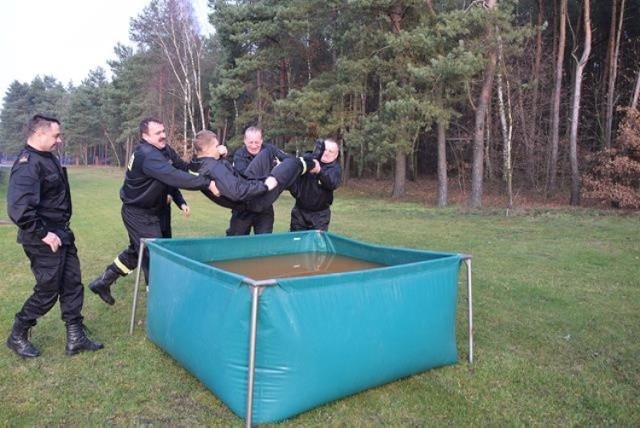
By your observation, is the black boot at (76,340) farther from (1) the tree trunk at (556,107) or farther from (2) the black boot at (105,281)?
(1) the tree trunk at (556,107)

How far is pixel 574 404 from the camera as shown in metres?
3.46

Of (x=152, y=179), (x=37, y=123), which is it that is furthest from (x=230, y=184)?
(x=37, y=123)

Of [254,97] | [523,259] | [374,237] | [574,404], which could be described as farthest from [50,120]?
[254,97]

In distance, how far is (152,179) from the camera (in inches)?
189

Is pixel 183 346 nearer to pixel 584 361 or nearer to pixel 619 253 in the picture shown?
pixel 584 361

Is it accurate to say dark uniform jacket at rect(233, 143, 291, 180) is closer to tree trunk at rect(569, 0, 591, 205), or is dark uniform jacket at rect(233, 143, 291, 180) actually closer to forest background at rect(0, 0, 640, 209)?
forest background at rect(0, 0, 640, 209)

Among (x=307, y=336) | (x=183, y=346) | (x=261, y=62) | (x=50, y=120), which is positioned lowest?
(x=183, y=346)

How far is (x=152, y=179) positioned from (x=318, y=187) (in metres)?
1.75

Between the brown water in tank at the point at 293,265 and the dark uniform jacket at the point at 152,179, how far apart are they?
80 cm

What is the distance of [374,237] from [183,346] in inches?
306

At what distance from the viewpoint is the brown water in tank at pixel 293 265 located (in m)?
4.51

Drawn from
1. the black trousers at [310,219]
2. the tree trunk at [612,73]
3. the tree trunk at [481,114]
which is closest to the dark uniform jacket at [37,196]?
the black trousers at [310,219]

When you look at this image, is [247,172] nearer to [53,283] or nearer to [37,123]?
[37,123]

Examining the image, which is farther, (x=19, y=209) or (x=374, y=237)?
(x=374, y=237)
